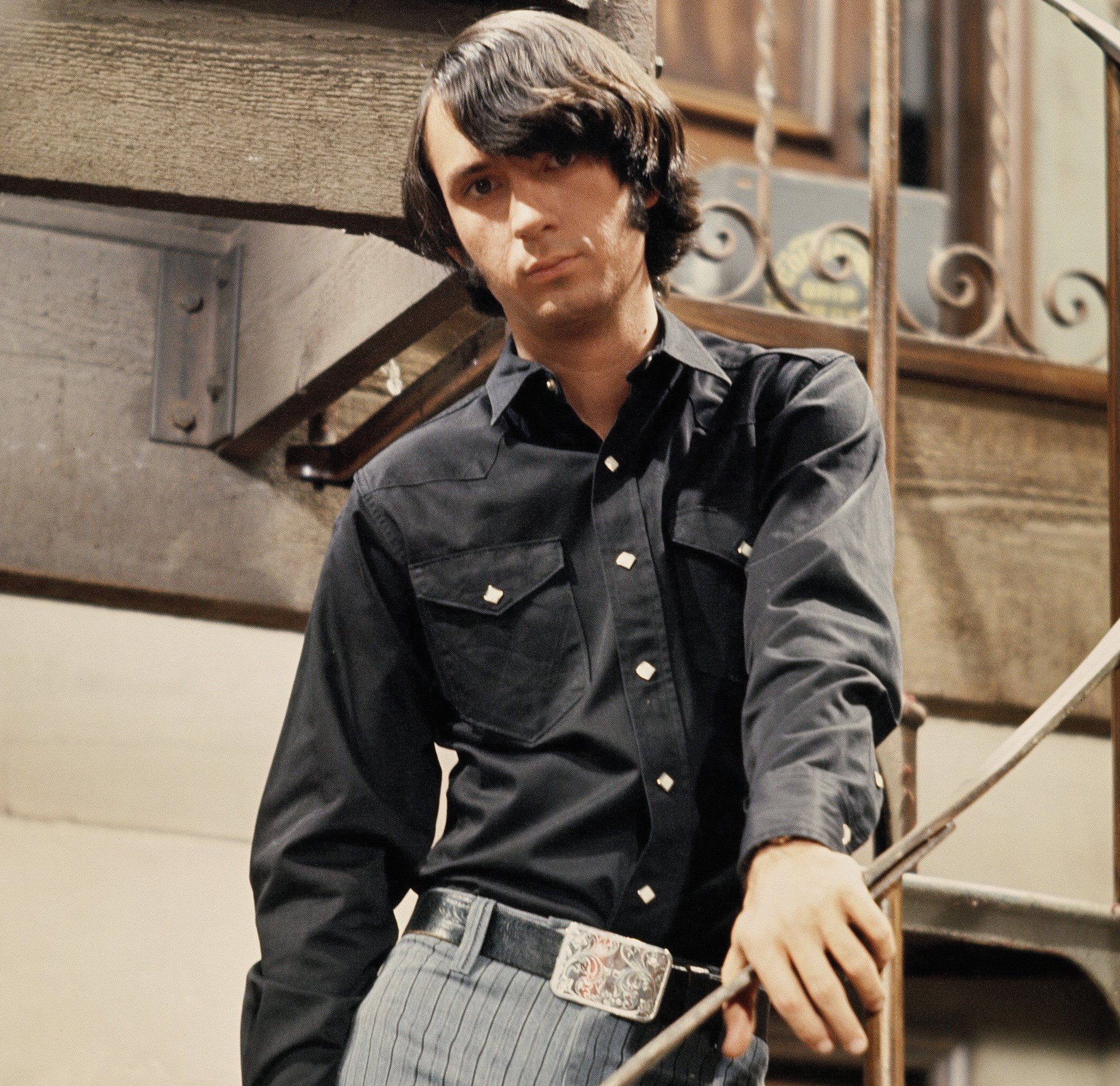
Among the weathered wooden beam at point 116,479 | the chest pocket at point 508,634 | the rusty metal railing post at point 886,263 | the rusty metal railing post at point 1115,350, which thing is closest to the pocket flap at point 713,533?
the chest pocket at point 508,634

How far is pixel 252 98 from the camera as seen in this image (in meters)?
1.88

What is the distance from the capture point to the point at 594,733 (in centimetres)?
146

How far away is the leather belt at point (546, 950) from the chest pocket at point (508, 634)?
0.17 m

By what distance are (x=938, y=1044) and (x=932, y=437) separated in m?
1.22

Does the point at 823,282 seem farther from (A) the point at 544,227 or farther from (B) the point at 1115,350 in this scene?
(A) the point at 544,227

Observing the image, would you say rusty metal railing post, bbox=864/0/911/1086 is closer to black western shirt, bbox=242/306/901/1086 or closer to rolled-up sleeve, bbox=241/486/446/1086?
black western shirt, bbox=242/306/901/1086

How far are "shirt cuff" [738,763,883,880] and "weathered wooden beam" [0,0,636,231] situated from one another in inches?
36.8

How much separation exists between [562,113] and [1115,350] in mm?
1021

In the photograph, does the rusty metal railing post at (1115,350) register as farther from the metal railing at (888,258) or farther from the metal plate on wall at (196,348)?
the metal plate on wall at (196,348)

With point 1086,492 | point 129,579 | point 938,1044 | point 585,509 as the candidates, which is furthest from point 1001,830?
point 585,509

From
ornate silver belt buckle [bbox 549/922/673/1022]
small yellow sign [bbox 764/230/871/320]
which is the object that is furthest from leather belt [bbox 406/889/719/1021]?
small yellow sign [bbox 764/230/871/320]

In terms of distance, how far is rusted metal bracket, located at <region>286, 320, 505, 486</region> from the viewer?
7.34 ft

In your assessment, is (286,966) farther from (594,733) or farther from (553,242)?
(553,242)

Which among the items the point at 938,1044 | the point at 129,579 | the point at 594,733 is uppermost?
the point at 594,733
